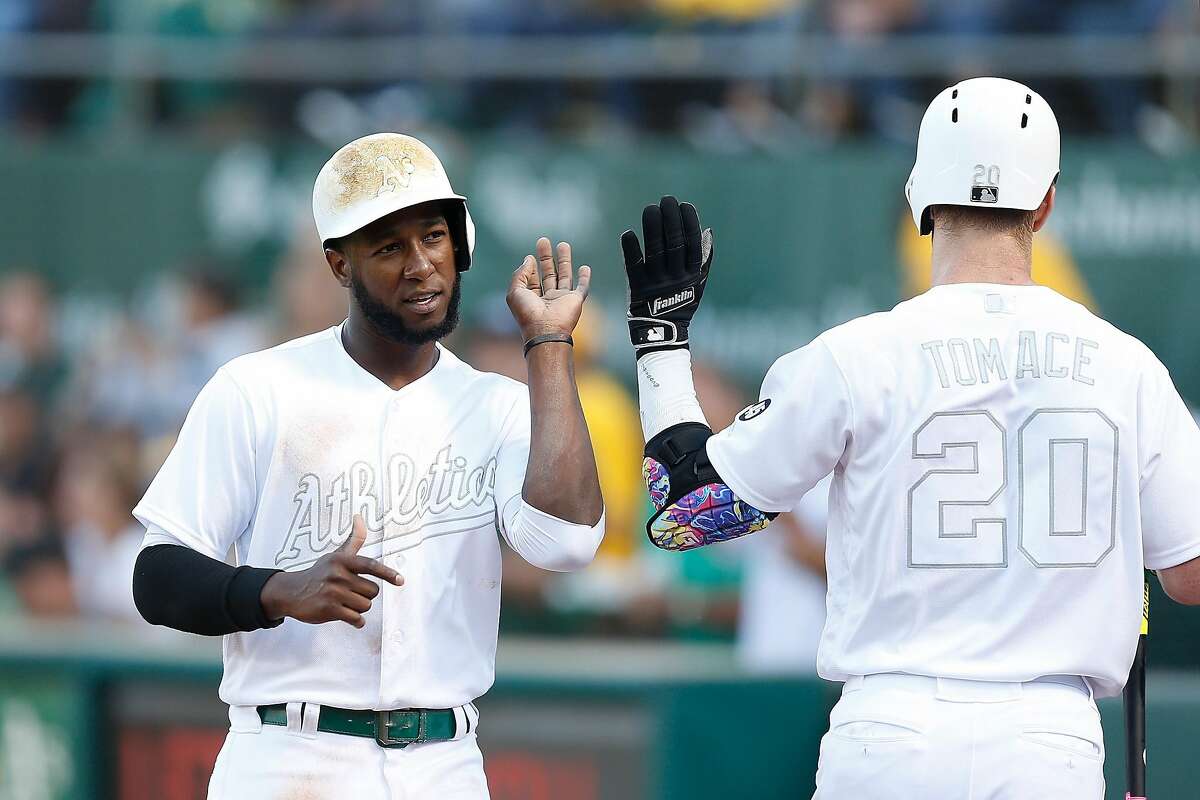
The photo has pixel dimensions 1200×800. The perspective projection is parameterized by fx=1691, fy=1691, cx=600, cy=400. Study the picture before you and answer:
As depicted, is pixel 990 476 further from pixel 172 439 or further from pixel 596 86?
pixel 172 439

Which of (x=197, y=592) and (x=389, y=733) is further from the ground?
(x=197, y=592)

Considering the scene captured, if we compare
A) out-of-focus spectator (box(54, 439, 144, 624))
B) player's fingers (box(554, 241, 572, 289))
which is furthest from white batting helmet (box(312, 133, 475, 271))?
out-of-focus spectator (box(54, 439, 144, 624))

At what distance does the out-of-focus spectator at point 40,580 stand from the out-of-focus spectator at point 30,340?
1.07 meters

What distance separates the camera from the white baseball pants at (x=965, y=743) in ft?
Answer: 10.4

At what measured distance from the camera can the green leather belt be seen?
11.0 ft

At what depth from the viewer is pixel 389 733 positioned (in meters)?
3.36

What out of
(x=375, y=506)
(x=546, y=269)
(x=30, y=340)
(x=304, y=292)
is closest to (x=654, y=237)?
(x=546, y=269)

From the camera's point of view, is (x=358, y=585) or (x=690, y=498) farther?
(x=690, y=498)

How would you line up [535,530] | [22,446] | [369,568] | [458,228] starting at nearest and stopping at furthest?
[369,568]
[535,530]
[458,228]
[22,446]

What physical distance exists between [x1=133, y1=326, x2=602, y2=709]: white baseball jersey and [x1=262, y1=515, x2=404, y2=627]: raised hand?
0.23 m

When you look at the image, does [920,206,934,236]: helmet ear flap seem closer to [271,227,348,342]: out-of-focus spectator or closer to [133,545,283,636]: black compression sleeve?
[133,545,283,636]: black compression sleeve

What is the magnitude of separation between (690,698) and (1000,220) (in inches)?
97.1

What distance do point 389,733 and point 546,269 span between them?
1.03 meters

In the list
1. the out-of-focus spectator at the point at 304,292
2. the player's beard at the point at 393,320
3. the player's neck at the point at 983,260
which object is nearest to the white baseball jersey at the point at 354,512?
the player's beard at the point at 393,320
